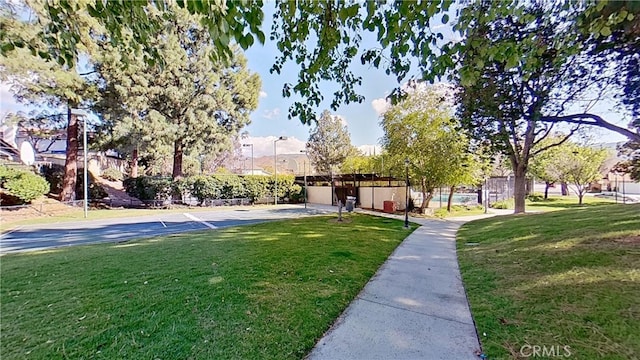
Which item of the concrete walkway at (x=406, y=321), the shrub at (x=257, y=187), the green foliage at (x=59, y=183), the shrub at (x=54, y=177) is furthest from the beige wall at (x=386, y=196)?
the shrub at (x=54, y=177)

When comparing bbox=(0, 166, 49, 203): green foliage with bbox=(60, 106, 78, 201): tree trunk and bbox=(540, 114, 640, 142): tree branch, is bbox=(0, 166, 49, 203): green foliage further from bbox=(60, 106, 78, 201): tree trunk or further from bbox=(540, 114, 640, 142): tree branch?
bbox=(540, 114, 640, 142): tree branch

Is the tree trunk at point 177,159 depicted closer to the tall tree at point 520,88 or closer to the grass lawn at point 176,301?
the grass lawn at point 176,301

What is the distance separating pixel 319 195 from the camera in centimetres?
2516

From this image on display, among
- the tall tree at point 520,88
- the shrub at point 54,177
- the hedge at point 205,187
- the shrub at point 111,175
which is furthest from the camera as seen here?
the shrub at point 111,175

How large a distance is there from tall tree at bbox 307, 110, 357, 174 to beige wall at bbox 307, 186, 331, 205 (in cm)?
1366

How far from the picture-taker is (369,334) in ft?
9.21

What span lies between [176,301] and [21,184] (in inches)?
657

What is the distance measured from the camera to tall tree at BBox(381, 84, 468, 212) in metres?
15.7

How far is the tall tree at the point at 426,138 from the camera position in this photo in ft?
51.6

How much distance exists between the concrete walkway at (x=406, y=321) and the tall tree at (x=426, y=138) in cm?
1187

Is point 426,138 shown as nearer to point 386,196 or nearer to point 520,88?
point 386,196

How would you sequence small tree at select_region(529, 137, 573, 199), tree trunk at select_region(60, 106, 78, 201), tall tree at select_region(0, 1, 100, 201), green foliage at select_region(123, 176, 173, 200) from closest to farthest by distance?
tall tree at select_region(0, 1, 100, 201), tree trunk at select_region(60, 106, 78, 201), green foliage at select_region(123, 176, 173, 200), small tree at select_region(529, 137, 573, 199)

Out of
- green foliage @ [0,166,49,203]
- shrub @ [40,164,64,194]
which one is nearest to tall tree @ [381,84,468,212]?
green foliage @ [0,166,49,203]

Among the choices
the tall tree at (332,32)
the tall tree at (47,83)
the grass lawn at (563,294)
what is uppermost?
the tall tree at (47,83)
